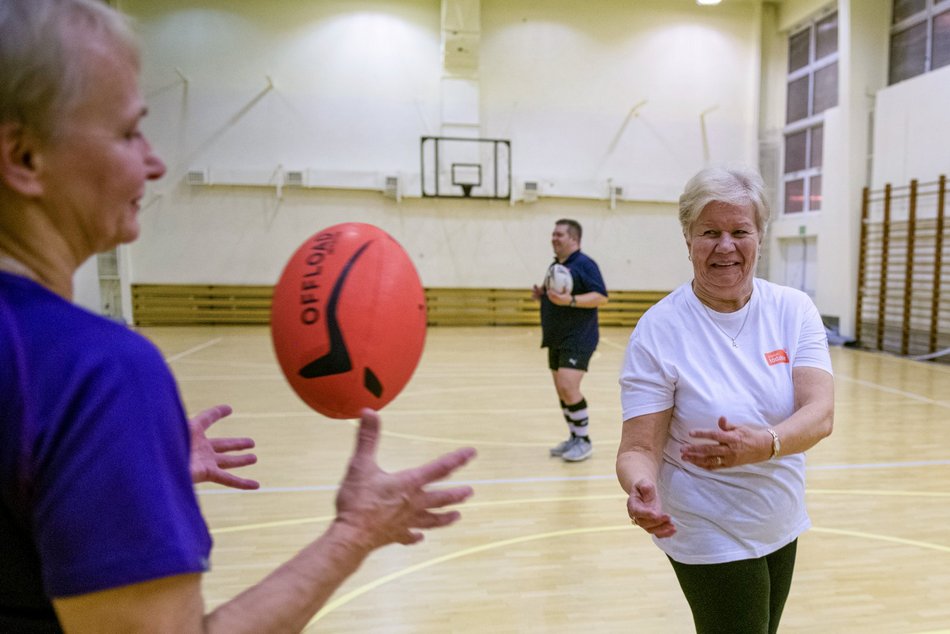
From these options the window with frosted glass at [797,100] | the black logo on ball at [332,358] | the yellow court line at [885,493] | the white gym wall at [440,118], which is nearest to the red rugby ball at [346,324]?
the black logo on ball at [332,358]

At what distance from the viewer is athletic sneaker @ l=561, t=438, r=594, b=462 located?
500 cm

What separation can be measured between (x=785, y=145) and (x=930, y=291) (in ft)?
18.3

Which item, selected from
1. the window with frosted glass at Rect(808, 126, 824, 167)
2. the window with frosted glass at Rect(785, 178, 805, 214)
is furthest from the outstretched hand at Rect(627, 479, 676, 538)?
the window with frosted glass at Rect(785, 178, 805, 214)

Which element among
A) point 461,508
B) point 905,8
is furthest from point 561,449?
point 905,8

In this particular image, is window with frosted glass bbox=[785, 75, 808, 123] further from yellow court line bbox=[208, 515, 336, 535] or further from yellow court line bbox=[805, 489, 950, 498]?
yellow court line bbox=[208, 515, 336, 535]

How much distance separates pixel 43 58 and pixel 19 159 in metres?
0.10

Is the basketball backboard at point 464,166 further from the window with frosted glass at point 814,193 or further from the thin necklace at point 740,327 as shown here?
the thin necklace at point 740,327

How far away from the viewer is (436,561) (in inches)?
131

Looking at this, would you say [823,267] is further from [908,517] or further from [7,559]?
[7,559]

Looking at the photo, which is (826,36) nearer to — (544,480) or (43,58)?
(544,480)

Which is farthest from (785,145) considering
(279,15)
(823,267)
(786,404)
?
(786,404)

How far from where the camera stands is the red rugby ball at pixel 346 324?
1485 mm

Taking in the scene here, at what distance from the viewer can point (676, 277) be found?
607 inches

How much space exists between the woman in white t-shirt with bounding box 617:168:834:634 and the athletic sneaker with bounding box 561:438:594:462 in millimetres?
3217
